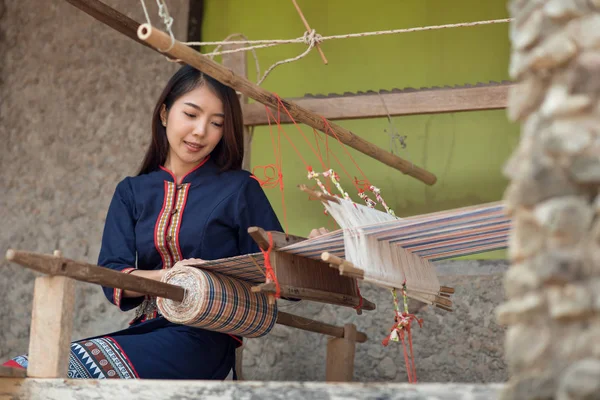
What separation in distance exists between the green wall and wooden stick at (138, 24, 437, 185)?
233 millimetres

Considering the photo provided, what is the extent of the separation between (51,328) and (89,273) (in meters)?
0.16

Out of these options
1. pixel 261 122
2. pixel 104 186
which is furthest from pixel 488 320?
pixel 104 186

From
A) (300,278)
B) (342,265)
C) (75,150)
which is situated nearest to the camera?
(342,265)

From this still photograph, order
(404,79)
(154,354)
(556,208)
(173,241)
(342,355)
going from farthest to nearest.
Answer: (404,79) < (342,355) < (173,241) < (154,354) < (556,208)

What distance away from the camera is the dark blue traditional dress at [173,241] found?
8.20ft

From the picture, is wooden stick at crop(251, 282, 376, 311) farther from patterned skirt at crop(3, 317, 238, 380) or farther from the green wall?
the green wall

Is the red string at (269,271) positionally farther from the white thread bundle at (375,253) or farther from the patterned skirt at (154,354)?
the patterned skirt at (154,354)

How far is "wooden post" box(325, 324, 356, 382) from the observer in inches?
126

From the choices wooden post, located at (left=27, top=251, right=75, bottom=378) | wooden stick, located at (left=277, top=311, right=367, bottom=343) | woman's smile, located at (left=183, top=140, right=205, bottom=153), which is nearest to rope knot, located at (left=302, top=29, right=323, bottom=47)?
woman's smile, located at (left=183, top=140, right=205, bottom=153)

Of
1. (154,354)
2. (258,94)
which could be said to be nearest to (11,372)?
(154,354)

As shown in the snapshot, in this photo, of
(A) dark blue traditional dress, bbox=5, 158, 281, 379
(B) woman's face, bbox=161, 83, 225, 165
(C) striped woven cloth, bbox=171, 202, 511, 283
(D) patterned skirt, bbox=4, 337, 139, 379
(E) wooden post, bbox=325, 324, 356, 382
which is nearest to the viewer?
(C) striped woven cloth, bbox=171, 202, 511, 283

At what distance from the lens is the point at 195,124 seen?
2.77 meters

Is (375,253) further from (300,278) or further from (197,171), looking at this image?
(197,171)

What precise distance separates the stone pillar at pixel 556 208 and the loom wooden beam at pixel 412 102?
1.70m
